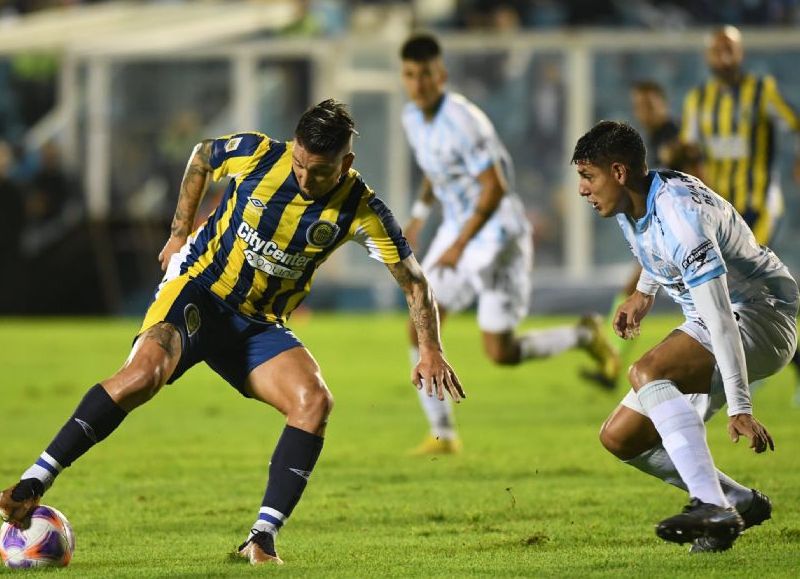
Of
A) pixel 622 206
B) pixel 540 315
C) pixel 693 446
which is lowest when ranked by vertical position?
pixel 540 315

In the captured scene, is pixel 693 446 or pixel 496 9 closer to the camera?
pixel 693 446

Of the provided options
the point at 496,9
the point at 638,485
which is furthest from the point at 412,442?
the point at 496,9

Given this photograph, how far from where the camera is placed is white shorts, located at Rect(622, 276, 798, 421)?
5.86m

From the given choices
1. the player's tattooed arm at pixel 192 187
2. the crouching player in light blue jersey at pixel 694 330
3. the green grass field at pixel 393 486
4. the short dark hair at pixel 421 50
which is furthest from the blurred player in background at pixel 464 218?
the crouching player in light blue jersey at pixel 694 330

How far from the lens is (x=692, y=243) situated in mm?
5445

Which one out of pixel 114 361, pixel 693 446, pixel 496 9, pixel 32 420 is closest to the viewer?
pixel 693 446

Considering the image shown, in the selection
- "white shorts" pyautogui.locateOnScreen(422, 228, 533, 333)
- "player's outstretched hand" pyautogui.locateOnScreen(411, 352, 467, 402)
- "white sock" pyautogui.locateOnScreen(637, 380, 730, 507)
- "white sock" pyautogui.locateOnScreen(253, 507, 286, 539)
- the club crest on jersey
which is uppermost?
the club crest on jersey

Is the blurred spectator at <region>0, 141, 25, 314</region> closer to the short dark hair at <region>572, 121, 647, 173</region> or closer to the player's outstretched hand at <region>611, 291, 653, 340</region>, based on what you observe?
the player's outstretched hand at <region>611, 291, 653, 340</region>

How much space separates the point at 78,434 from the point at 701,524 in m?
2.26

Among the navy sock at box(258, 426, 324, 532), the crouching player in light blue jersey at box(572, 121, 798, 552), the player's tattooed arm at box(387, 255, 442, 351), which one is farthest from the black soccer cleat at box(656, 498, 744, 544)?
the navy sock at box(258, 426, 324, 532)

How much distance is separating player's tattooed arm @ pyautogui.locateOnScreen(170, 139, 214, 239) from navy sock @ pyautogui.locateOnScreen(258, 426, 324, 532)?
109cm

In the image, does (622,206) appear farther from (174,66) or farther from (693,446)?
(174,66)

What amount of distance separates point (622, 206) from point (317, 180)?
3.77 ft

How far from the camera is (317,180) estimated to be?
5.91 meters
